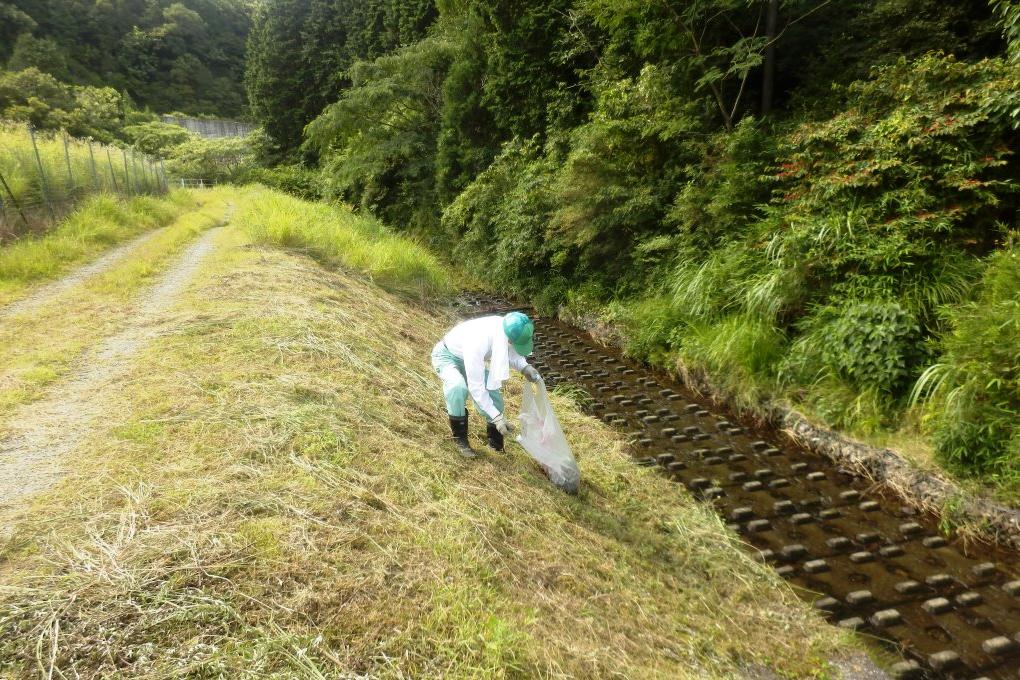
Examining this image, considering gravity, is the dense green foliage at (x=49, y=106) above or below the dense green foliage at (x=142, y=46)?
below

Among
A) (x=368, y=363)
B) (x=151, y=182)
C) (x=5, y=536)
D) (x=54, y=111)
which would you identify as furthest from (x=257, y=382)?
(x=54, y=111)

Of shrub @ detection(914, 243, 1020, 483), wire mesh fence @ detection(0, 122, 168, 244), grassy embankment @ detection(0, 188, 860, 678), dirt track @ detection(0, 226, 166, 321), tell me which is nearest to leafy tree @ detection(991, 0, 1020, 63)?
shrub @ detection(914, 243, 1020, 483)

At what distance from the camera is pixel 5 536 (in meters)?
2.53

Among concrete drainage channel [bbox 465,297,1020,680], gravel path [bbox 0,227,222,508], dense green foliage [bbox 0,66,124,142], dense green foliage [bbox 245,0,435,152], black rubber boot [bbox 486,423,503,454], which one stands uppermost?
dense green foliage [bbox 245,0,435,152]

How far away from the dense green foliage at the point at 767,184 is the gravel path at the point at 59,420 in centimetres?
628

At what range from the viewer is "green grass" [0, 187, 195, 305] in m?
8.08

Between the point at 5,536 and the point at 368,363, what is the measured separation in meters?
3.37

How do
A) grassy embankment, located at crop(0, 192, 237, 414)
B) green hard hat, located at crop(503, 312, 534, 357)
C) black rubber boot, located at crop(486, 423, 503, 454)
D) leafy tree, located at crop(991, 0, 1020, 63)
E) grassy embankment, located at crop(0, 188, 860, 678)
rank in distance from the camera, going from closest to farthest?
grassy embankment, located at crop(0, 188, 860, 678) → green hard hat, located at crop(503, 312, 534, 357) → black rubber boot, located at crop(486, 423, 503, 454) → grassy embankment, located at crop(0, 192, 237, 414) → leafy tree, located at crop(991, 0, 1020, 63)

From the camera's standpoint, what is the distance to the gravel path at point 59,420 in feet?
10.2

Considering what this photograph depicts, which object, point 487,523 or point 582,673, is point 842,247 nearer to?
point 487,523

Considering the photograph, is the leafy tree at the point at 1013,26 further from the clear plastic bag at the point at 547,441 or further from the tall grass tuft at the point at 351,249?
the tall grass tuft at the point at 351,249

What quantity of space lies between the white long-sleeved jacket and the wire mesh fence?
960 centimetres

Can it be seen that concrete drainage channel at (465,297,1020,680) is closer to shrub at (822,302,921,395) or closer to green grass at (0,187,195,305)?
shrub at (822,302,921,395)

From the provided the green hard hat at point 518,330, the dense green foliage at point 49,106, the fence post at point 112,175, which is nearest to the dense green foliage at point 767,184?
the green hard hat at point 518,330
